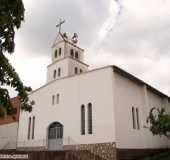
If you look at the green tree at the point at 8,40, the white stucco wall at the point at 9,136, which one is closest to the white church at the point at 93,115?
the white stucco wall at the point at 9,136

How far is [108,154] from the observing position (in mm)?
→ 18250

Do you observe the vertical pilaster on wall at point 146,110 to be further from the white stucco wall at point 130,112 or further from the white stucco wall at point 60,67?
the white stucco wall at point 60,67

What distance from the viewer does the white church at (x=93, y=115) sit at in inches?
762

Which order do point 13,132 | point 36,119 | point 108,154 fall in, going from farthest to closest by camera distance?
1. point 13,132
2. point 36,119
3. point 108,154

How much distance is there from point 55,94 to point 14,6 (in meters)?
18.5

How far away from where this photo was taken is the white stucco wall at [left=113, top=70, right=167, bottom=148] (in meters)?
19.7

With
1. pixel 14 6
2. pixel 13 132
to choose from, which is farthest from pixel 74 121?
pixel 14 6

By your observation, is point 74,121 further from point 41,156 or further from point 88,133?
point 41,156

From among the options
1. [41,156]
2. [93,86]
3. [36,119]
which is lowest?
[41,156]

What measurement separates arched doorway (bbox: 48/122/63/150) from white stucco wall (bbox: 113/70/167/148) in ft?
19.0

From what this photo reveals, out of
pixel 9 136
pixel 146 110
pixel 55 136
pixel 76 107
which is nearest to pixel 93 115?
pixel 76 107

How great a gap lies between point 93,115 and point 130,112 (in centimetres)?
331

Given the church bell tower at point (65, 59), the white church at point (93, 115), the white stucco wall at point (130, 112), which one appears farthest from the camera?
the church bell tower at point (65, 59)

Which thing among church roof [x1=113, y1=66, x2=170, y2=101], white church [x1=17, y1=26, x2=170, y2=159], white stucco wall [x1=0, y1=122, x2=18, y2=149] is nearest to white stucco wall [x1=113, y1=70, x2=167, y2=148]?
white church [x1=17, y1=26, x2=170, y2=159]
